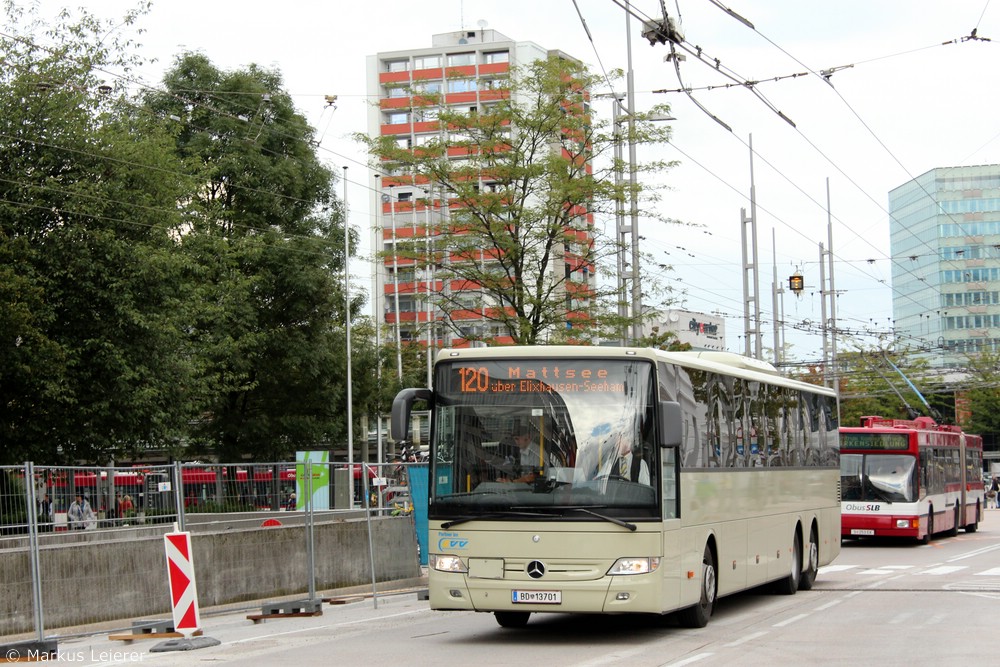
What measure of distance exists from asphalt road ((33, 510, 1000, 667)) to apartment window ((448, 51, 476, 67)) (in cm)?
8555

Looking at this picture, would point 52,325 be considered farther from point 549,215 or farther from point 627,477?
point 627,477

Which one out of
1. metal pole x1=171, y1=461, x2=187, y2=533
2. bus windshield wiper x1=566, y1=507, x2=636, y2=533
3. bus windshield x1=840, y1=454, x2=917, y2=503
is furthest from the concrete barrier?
bus windshield x1=840, y1=454, x2=917, y2=503

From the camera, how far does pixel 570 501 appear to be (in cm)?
1314

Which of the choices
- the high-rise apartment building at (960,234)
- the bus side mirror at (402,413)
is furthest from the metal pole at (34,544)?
the high-rise apartment building at (960,234)

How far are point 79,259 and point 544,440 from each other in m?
→ 22.3

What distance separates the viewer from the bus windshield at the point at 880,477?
32.2 metres

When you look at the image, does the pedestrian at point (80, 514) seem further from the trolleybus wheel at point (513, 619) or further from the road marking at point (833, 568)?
the road marking at point (833, 568)

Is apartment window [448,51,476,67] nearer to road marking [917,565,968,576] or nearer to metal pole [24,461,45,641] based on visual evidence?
road marking [917,565,968,576]

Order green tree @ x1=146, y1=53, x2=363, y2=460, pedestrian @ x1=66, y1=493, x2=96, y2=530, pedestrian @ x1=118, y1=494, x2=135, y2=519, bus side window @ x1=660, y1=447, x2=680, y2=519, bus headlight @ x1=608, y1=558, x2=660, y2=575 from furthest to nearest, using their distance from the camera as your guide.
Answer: green tree @ x1=146, y1=53, x2=363, y2=460 → pedestrian @ x1=118, y1=494, x2=135, y2=519 → pedestrian @ x1=66, y1=493, x2=96, y2=530 → bus side window @ x1=660, y1=447, x2=680, y2=519 → bus headlight @ x1=608, y1=558, x2=660, y2=575

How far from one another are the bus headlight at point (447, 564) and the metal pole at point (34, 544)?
3971 millimetres

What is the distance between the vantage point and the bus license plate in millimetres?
13078

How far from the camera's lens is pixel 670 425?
43.2 feet

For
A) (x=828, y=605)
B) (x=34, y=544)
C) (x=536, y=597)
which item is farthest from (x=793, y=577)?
(x=34, y=544)

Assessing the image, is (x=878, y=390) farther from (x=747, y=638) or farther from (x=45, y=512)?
(x=45, y=512)
